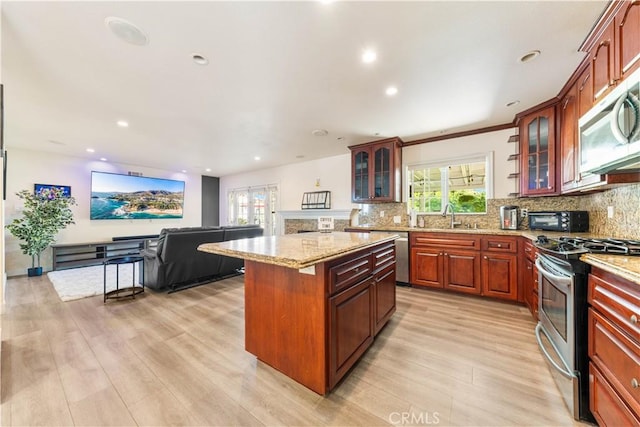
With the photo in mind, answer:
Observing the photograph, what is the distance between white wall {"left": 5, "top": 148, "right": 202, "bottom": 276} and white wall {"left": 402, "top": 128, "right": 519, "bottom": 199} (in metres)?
7.05

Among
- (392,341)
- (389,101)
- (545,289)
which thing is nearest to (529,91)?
(389,101)

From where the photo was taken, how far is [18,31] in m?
1.74

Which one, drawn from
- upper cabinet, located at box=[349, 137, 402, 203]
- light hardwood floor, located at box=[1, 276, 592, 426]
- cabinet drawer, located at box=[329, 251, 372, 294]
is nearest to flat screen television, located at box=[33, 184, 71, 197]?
light hardwood floor, located at box=[1, 276, 592, 426]

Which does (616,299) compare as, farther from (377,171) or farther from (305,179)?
(305,179)

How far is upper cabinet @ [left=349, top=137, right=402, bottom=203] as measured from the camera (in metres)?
4.18

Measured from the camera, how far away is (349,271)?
1.76 meters

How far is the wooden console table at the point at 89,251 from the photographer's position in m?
4.96

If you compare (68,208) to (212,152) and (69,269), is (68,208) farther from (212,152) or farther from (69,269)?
(212,152)

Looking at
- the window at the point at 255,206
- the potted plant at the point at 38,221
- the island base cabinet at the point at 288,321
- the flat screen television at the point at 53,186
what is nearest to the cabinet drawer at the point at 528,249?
the island base cabinet at the point at 288,321

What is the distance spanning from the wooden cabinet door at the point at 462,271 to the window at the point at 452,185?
3.16 feet

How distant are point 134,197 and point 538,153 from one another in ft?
26.8

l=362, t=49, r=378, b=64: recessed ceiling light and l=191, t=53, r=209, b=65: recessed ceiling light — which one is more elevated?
l=362, t=49, r=378, b=64: recessed ceiling light

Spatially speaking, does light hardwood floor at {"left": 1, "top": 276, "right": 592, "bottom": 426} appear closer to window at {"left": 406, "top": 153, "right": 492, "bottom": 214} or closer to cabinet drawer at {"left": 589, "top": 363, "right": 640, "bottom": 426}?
cabinet drawer at {"left": 589, "top": 363, "right": 640, "bottom": 426}

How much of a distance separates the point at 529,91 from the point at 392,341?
9.75 ft
